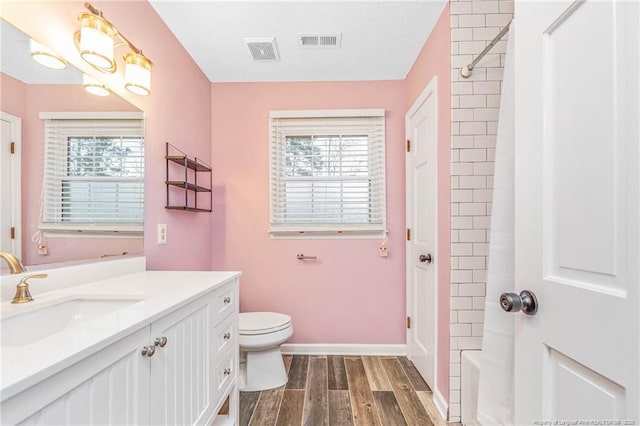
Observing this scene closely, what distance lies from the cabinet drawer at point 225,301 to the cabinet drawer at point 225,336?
4 cm

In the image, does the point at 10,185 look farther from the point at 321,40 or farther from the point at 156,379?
the point at 321,40

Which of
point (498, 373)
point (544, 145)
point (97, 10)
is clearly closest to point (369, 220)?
point (498, 373)

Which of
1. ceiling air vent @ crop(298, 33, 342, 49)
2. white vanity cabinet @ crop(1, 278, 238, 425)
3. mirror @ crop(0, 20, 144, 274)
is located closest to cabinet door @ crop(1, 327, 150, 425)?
white vanity cabinet @ crop(1, 278, 238, 425)

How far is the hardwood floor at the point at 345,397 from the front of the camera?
1.59 metres

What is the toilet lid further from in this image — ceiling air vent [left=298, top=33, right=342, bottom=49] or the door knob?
ceiling air vent [left=298, top=33, right=342, bottom=49]

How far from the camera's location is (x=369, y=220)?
237cm

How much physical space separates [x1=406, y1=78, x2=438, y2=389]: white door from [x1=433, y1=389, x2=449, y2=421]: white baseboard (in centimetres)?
6

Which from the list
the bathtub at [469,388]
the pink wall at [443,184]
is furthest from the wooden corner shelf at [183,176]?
the bathtub at [469,388]

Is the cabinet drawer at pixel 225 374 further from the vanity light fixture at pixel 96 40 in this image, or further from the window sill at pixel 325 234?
the vanity light fixture at pixel 96 40

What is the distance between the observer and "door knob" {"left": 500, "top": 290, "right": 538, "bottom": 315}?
773 millimetres

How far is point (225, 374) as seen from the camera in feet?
4.41

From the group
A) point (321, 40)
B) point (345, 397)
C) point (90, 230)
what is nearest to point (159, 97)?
point (90, 230)

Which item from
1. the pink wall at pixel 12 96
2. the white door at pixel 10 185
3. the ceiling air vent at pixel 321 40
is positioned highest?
the ceiling air vent at pixel 321 40

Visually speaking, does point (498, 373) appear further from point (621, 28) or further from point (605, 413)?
point (621, 28)
